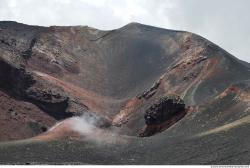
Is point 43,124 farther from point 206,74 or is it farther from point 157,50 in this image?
point 157,50

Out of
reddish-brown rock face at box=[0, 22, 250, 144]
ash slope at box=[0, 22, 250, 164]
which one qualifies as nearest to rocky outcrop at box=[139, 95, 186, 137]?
reddish-brown rock face at box=[0, 22, 250, 144]

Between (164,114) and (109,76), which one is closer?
(164,114)

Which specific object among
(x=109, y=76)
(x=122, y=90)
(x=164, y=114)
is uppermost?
(x=109, y=76)

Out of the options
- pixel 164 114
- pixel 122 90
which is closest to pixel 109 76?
pixel 122 90

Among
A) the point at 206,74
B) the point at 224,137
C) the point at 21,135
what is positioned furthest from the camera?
the point at 206,74

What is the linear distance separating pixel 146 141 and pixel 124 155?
4107mm

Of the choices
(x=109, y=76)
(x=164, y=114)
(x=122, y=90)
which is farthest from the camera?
(x=109, y=76)

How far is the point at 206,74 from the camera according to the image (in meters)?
73.8

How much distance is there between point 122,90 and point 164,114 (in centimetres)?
2861

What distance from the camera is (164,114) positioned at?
200ft

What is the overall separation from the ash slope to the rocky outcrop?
1827 mm

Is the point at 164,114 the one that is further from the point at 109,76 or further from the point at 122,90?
the point at 109,76

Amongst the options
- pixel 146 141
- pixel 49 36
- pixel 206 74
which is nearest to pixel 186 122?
pixel 146 141

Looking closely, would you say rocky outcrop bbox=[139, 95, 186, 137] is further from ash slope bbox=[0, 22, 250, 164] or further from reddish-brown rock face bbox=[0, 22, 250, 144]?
ash slope bbox=[0, 22, 250, 164]
